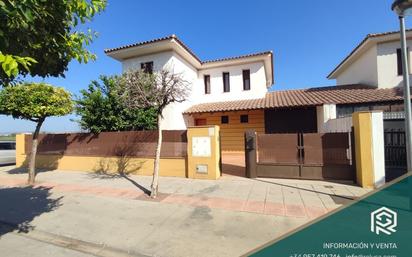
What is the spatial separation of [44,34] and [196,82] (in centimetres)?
1384

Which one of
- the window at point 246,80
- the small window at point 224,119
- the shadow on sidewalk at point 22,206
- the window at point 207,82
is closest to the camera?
the shadow on sidewalk at point 22,206

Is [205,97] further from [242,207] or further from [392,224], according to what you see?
[392,224]

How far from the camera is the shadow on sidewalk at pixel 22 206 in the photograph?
5598mm

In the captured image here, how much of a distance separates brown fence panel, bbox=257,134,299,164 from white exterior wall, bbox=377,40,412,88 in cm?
865

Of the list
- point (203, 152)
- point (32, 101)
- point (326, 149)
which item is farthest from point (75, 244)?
point (326, 149)

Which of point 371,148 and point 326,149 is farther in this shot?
point 326,149

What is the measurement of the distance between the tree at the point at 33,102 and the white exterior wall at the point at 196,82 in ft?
17.4

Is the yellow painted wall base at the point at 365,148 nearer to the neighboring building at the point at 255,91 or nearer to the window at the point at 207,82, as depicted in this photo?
the neighboring building at the point at 255,91

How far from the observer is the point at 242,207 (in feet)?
20.6

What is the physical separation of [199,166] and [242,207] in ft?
11.6

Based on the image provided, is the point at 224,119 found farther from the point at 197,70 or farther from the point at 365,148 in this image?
the point at 365,148

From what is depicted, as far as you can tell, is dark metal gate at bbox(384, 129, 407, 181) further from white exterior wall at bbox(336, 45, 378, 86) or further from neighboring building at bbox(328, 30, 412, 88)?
white exterior wall at bbox(336, 45, 378, 86)

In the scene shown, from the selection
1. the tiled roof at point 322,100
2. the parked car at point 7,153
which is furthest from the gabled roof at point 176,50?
the parked car at point 7,153

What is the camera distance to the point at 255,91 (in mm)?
16297
